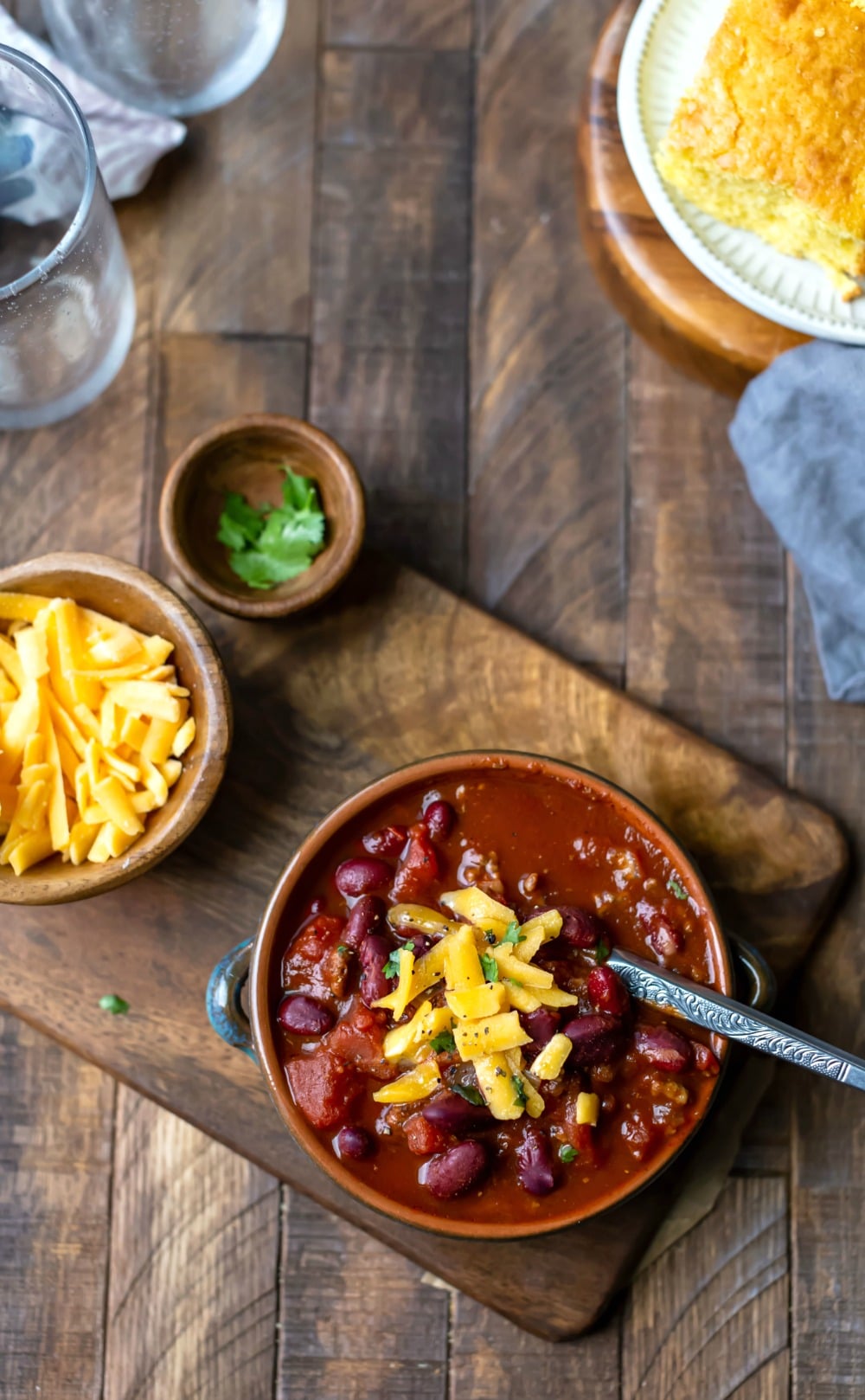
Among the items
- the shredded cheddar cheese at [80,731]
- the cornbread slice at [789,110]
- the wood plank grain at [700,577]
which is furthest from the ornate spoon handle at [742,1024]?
the cornbread slice at [789,110]

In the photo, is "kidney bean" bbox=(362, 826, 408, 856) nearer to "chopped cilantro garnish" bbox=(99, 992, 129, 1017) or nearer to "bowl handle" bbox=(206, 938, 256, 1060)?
"bowl handle" bbox=(206, 938, 256, 1060)

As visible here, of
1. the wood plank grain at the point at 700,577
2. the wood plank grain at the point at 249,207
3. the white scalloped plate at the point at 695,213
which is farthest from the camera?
the wood plank grain at the point at 249,207

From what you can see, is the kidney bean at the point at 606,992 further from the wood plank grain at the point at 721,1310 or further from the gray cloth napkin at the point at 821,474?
the gray cloth napkin at the point at 821,474

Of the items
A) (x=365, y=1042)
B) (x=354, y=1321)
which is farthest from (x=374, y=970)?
(x=354, y=1321)

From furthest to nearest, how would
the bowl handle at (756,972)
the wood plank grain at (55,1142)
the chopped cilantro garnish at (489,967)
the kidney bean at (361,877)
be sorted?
the wood plank grain at (55,1142) → the bowl handle at (756,972) → the kidney bean at (361,877) → the chopped cilantro garnish at (489,967)

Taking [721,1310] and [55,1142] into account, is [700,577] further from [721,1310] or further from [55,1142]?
[55,1142]

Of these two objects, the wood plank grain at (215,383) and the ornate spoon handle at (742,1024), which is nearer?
the ornate spoon handle at (742,1024)

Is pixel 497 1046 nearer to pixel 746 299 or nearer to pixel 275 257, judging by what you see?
pixel 746 299
